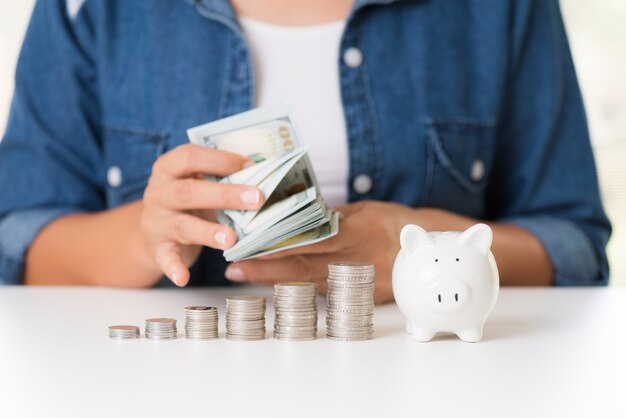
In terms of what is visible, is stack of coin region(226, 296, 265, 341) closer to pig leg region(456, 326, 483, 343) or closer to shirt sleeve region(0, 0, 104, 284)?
pig leg region(456, 326, 483, 343)

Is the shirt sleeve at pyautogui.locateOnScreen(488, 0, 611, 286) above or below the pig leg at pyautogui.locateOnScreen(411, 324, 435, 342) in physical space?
above

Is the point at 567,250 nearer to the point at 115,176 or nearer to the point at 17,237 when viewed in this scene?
the point at 115,176

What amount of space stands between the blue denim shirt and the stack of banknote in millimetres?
353

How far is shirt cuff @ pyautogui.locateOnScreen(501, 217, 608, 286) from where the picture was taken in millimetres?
1458

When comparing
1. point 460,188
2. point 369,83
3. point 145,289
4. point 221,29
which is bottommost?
point 145,289

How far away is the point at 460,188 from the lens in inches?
62.2

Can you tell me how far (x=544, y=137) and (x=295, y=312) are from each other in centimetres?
92

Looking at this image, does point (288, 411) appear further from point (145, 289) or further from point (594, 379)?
point (145, 289)

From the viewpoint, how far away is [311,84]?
1.50 metres

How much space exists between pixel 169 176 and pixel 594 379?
631 mm

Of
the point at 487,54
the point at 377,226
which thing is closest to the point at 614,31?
the point at 487,54

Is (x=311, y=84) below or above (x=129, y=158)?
above

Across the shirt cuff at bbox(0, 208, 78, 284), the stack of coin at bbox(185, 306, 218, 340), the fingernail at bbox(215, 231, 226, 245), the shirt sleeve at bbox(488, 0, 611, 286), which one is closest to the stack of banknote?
the fingernail at bbox(215, 231, 226, 245)

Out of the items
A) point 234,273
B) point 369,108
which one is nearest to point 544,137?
point 369,108
